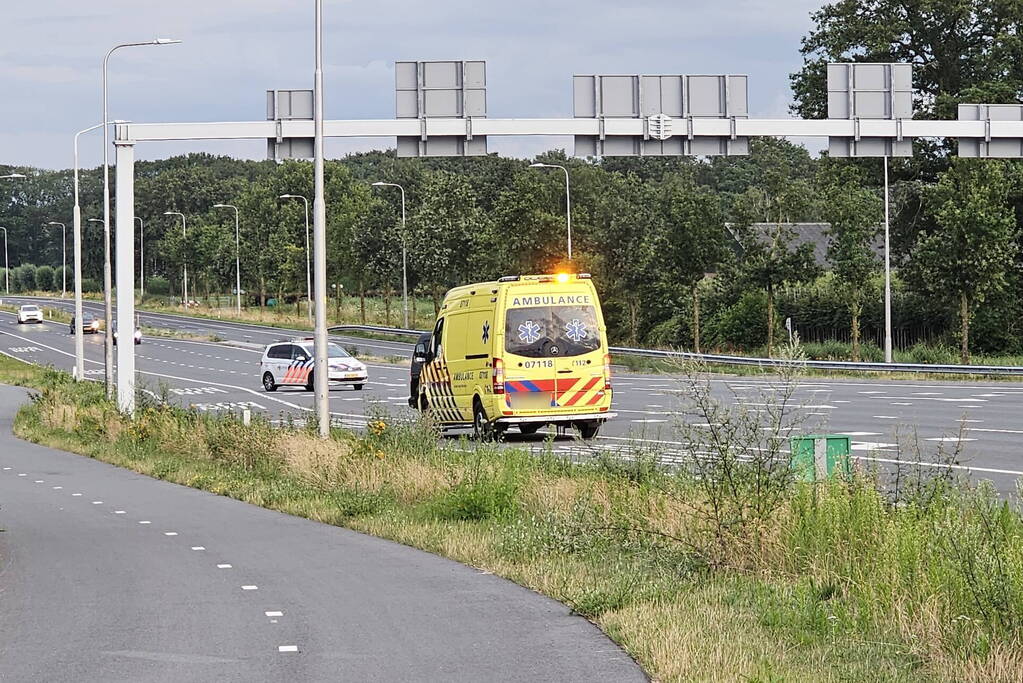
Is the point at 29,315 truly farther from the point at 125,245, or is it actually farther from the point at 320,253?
the point at 320,253

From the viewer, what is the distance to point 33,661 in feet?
27.3

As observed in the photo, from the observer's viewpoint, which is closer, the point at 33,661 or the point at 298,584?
the point at 33,661

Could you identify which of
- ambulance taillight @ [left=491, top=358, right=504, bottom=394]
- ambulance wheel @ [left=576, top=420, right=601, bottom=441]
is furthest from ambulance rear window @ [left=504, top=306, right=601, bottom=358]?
ambulance wheel @ [left=576, top=420, right=601, bottom=441]

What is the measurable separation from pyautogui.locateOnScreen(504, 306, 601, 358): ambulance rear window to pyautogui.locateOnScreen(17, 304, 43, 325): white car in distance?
272ft

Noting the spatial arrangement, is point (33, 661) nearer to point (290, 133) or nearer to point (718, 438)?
point (718, 438)

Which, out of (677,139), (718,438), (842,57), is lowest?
(718,438)

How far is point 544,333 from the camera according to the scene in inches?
942

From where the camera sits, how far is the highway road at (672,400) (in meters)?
18.9

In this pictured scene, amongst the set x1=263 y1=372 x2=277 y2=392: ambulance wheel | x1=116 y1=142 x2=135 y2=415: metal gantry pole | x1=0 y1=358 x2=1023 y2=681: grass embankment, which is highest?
x1=116 y1=142 x2=135 y2=415: metal gantry pole

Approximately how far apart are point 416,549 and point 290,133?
16.3 meters

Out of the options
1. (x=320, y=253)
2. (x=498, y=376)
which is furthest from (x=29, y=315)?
(x=320, y=253)

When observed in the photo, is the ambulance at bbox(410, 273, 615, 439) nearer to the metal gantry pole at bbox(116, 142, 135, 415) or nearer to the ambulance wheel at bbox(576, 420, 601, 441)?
the ambulance wheel at bbox(576, 420, 601, 441)

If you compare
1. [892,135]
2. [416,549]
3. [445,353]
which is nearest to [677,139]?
[892,135]

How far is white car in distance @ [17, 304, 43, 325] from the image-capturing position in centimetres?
10019
